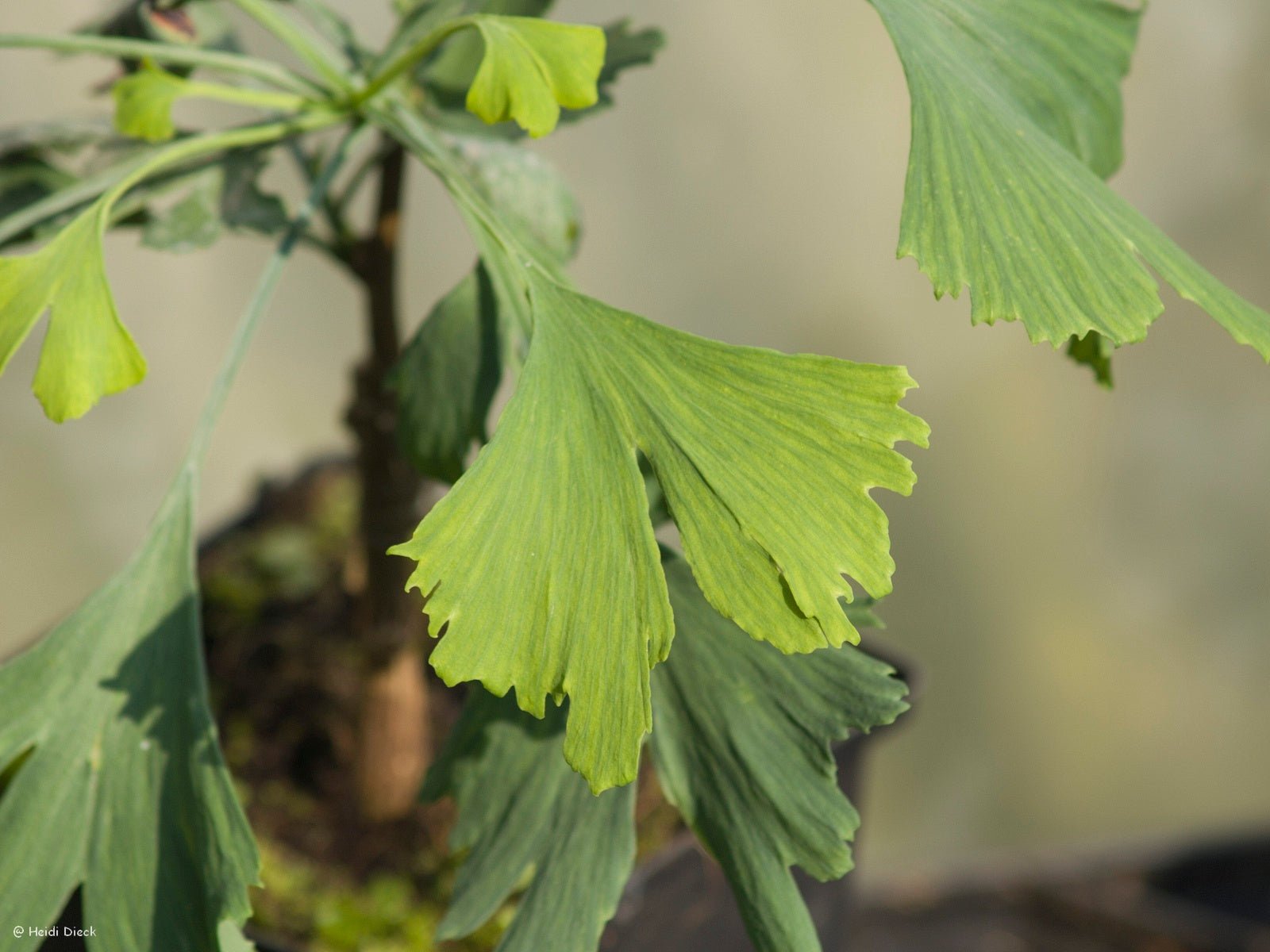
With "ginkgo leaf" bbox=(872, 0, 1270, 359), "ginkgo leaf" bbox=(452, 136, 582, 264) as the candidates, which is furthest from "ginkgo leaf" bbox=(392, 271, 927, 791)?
"ginkgo leaf" bbox=(452, 136, 582, 264)

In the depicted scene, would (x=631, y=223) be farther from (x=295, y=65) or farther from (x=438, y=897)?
(x=438, y=897)

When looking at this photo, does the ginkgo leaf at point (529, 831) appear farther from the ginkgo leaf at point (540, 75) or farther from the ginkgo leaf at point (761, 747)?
the ginkgo leaf at point (540, 75)

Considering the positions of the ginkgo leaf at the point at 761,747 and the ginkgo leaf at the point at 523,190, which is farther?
the ginkgo leaf at the point at 523,190

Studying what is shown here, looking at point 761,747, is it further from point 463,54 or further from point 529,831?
point 463,54

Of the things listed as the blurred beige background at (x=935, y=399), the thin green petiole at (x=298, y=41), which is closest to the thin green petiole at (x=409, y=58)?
the thin green petiole at (x=298, y=41)

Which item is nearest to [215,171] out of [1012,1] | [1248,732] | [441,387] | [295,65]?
[441,387]

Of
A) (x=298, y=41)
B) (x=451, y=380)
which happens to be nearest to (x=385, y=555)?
(x=451, y=380)
